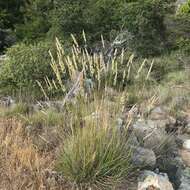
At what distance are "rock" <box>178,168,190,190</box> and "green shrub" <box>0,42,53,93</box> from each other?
372 centimetres

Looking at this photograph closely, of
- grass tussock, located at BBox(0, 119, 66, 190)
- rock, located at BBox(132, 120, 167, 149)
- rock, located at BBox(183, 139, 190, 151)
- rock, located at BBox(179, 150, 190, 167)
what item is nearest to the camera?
grass tussock, located at BBox(0, 119, 66, 190)

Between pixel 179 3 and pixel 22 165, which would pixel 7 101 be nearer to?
pixel 22 165

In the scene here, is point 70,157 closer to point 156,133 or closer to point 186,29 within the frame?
point 156,133

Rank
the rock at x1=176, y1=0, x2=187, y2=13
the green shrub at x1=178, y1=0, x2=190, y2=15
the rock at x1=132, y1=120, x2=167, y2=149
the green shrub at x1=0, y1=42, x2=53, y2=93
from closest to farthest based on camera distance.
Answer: the rock at x1=132, y1=120, x2=167, y2=149 → the green shrub at x1=0, y1=42, x2=53, y2=93 → the green shrub at x1=178, y1=0, x2=190, y2=15 → the rock at x1=176, y1=0, x2=187, y2=13

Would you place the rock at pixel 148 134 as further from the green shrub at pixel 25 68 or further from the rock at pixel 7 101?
the green shrub at pixel 25 68

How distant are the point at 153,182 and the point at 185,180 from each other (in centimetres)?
49

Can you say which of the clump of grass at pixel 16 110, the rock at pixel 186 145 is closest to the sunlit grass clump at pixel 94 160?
the rock at pixel 186 145

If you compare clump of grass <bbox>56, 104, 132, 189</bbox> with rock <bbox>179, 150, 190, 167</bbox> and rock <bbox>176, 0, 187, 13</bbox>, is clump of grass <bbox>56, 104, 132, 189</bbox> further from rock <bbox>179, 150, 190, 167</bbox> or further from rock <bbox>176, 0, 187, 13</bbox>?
rock <bbox>176, 0, 187, 13</bbox>

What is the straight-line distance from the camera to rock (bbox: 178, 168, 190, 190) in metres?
4.93

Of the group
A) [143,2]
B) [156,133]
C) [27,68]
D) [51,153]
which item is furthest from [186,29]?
[51,153]

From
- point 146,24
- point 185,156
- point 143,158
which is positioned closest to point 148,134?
point 143,158

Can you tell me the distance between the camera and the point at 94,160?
4.68 metres

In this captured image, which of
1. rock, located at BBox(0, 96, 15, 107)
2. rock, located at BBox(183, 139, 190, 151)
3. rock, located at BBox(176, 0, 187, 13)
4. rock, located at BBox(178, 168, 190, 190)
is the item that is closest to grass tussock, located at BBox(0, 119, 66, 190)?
rock, located at BBox(178, 168, 190, 190)

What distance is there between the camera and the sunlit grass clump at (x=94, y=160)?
468 cm
